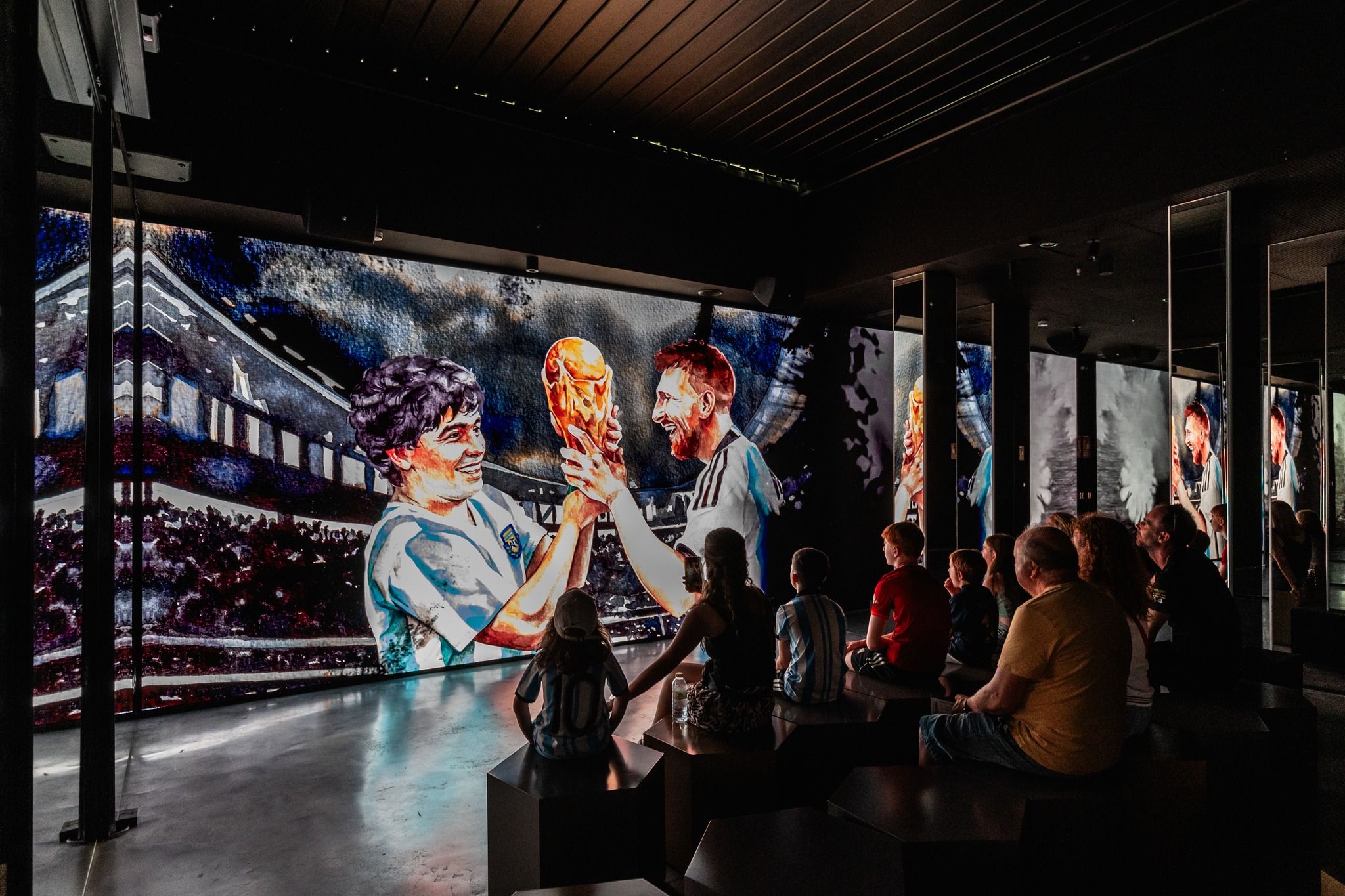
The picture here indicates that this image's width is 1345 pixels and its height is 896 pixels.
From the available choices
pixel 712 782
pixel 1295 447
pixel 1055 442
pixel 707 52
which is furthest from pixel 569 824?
pixel 1055 442

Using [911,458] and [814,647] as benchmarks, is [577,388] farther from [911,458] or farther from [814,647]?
[814,647]

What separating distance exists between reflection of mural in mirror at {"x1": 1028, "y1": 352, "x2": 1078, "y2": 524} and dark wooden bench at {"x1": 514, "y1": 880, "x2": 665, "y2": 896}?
30.3 ft

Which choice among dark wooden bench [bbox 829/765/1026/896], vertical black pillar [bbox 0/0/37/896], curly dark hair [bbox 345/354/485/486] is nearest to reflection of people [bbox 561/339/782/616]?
curly dark hair [bbox 345/354/485/486]

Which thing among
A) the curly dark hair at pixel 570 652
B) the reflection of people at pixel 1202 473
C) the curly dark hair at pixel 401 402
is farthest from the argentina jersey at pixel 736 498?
the curly dark hair at pixel 570 652

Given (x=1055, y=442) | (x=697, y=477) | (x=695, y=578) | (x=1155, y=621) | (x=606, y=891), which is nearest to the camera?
(x=606, y=891)

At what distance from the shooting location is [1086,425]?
9.66m

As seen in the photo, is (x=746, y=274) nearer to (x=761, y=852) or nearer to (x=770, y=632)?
(x=770, y=632)

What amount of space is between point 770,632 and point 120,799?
327 cm

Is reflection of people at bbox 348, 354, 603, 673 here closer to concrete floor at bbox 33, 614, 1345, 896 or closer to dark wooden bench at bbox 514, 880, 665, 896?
concrete floor at bbox 33, 614, 1345, 896

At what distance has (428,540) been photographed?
232 inches

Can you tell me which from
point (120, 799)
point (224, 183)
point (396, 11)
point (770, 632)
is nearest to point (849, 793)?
point (770, 632)

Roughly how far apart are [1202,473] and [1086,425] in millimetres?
5023

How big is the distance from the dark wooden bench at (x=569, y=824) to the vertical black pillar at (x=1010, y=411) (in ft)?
19.0

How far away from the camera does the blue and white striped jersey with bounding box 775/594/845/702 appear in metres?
3.32
